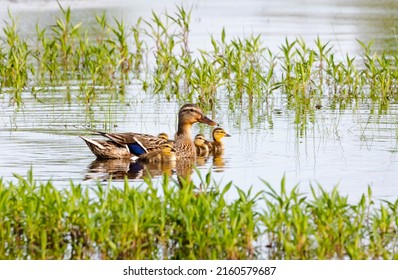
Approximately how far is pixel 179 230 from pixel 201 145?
18.0 ft

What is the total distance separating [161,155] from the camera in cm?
1346

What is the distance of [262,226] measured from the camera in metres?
9.52

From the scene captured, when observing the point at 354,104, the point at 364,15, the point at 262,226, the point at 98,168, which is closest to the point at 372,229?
the point at 262,226

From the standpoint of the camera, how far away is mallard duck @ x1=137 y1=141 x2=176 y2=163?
1334 cm

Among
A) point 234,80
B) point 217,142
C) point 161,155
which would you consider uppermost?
point 234,80

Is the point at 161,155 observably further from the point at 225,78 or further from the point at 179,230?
the point at 179,230

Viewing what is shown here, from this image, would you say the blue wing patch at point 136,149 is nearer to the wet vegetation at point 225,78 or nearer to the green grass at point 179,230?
the wet vegetation at point 225,78

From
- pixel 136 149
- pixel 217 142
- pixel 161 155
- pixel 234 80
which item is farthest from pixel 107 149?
pixel 234 80

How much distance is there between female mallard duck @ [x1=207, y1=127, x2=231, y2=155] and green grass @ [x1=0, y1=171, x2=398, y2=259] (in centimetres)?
464

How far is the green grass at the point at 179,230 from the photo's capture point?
850 cm

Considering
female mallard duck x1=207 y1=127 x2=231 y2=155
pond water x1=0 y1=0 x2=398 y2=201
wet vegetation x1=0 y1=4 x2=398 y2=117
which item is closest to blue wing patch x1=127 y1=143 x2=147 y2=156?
pond water x1=0 y1=0 x2=398 y2=201

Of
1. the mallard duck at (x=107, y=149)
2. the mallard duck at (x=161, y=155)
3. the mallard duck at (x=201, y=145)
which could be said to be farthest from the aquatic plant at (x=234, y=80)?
the mallard duck at (x=107, y=149)

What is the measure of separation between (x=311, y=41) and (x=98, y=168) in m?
11.3

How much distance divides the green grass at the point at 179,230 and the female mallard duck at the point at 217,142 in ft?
Answer: 15.2
